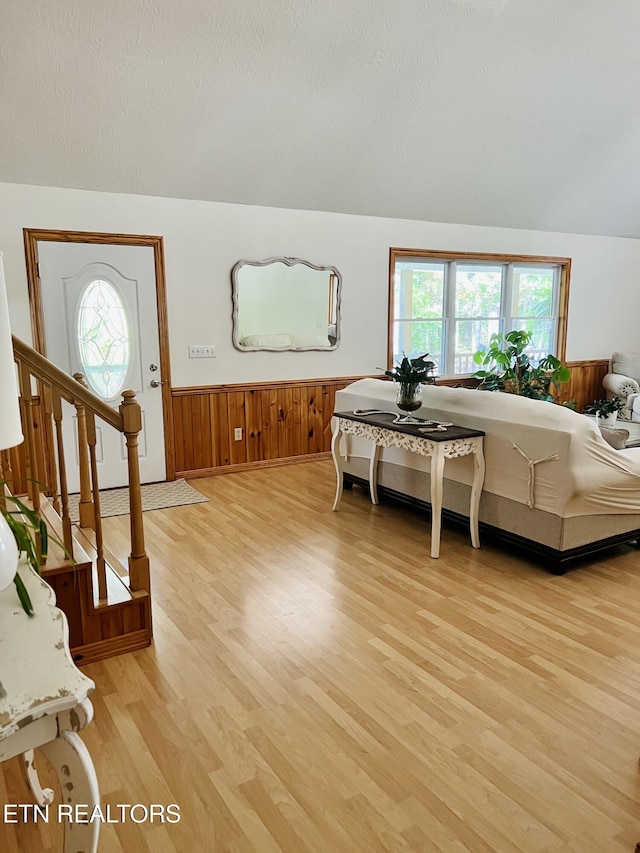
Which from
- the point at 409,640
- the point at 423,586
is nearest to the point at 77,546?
the point at 409,640

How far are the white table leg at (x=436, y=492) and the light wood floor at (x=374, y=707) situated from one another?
12 cm

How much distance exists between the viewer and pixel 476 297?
704 centimetres

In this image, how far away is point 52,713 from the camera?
3.84 ft

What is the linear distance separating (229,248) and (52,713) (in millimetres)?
4721

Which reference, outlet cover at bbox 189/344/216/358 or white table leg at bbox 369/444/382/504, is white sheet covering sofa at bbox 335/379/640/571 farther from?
outlet cover at bbox 189/344/216/358

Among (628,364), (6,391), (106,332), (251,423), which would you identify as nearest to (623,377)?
(628,364)

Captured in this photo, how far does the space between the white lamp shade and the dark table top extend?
2.54 meters

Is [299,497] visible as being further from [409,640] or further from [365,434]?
[409,640]

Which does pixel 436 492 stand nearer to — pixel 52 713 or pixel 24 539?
pixel 24 539

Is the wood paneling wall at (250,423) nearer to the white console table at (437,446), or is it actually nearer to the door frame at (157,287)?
the door frame at (157,287)

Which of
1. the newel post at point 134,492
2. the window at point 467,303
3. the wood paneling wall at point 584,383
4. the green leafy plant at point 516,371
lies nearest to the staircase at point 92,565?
the newel post at point 134,492

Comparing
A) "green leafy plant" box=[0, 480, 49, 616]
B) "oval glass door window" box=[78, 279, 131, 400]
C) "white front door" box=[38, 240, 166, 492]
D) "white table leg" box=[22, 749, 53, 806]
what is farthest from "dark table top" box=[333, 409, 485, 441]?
"white table leg" box=[22, 749, 53, 806]

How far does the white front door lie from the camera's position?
477cm

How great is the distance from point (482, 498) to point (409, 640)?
1279 millimetres
